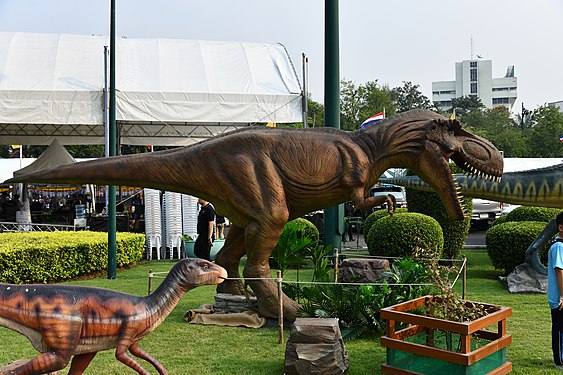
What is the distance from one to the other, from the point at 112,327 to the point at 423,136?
391 centimetres

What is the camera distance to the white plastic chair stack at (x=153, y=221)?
13.2 meters

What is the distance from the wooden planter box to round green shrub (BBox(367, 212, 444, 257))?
4.81 meters

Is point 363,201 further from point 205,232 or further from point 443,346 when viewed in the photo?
point 205,232

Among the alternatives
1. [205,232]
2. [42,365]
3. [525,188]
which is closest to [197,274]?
[42,365]

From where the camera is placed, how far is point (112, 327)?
11.0 feet

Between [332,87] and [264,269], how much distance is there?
4738 mm

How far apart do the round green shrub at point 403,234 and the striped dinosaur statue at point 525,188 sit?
1.24 metres

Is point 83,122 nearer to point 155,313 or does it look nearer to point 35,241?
point 35,241

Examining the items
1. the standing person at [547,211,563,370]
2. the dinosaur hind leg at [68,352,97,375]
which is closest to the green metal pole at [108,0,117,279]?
the dinosaur hind leg at [68,352,97,375]

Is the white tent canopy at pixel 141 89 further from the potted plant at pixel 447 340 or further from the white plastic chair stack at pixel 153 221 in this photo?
the potted plant at pixel 447 340

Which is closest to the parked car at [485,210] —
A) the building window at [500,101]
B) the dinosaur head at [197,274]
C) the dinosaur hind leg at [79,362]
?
the dinosaur head at [197,274]

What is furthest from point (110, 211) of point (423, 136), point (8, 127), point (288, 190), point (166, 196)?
point (8, 127)

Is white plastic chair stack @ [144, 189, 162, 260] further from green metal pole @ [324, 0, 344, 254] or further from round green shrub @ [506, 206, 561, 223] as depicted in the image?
round green shrub @ [506, 206, 561, 223]

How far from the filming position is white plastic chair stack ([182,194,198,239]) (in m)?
13.7
